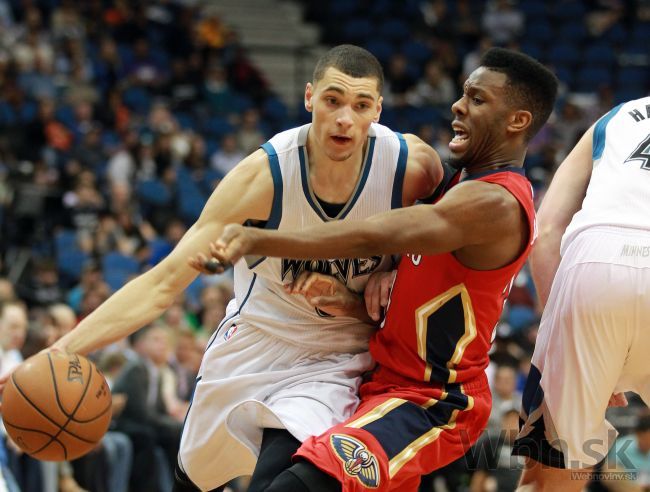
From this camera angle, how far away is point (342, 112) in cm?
412

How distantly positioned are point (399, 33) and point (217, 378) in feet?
44.3

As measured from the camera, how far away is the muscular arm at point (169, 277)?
13.2 feet

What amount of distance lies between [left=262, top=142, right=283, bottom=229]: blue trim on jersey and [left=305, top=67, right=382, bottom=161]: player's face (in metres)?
0.19

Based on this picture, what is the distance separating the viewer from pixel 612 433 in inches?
170

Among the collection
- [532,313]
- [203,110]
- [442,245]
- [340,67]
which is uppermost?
[340,67]


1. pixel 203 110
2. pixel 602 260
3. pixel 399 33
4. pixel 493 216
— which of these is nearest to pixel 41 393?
pixel 493 216

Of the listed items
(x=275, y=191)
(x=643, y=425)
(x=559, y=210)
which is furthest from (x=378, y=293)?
(x=643, y=425)

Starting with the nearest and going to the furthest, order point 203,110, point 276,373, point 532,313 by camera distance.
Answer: point 276,373 → point 532,313 → point 203,110

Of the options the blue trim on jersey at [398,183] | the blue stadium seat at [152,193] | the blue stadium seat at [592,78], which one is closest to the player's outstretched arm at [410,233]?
the blue trim on jersey at [398,183]

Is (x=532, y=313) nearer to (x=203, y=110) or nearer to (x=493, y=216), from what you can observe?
(x=203, y=110)

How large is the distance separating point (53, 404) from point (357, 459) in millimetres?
1204

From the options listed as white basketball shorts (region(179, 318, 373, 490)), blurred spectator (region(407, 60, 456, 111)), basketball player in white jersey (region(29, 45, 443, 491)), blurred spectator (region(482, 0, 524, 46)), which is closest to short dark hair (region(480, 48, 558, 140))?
basketball player in white jersey (region(29, 45, 443, 491))

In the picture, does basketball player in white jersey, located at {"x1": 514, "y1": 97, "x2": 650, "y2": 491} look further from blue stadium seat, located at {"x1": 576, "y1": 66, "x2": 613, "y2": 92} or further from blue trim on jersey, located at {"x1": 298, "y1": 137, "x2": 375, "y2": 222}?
blue stadium seat, located at {"x1": 576, "y1": 66, "x2": 613, "y2": 92}

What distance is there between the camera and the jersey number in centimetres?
410
